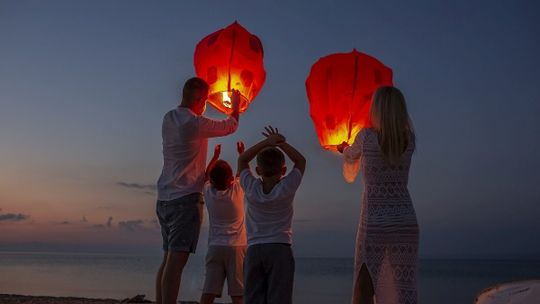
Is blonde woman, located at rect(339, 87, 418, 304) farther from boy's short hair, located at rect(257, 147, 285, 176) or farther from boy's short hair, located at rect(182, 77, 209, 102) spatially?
boy's short hair, located at rect(182, 77, 209, 102)

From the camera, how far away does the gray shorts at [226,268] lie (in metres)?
4.23

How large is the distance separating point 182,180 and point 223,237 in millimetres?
649

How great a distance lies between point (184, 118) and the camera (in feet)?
13.0

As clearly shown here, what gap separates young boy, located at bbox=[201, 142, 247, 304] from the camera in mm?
4223

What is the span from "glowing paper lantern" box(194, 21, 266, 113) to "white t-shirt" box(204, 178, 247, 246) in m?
0.87

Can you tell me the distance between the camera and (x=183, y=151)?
397 cm

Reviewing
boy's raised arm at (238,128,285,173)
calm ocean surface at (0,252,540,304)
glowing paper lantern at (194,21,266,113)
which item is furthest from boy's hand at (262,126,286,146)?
calm ocean surface at (0,252,540,304)

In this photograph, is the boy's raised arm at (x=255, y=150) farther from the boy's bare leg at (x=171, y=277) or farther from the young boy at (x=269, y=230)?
the boy's bare leg at (x=171, y=277)

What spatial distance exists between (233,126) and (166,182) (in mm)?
688

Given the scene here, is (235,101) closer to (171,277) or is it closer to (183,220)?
(183,220)

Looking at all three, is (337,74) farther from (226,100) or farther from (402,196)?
(402,196)

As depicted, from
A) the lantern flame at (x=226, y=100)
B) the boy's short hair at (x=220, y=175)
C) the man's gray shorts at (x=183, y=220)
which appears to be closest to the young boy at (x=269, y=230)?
the man's gray shorts at (x=183, y=220)

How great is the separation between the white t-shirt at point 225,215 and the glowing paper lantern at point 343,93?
1.03 metres

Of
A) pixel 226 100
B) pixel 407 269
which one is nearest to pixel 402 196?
pixel 407 269
